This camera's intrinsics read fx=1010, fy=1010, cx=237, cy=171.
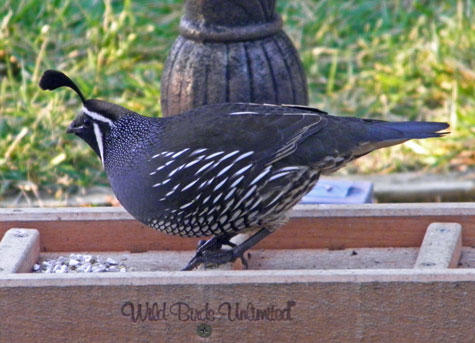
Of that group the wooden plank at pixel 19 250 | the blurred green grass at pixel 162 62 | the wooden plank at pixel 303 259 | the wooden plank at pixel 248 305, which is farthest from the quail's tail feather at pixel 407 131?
the blurred green grass at pixel 162 62

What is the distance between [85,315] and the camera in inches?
128

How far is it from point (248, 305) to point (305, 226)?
703 mm

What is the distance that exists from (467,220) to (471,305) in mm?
717

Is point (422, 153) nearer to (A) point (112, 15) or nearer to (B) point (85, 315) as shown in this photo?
(A) point (112, 15)

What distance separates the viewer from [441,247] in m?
3.57

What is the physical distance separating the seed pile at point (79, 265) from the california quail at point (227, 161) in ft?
0.90

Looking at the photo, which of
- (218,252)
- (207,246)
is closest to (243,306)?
(218,252)

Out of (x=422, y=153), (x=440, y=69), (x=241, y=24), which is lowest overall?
(x=422, y=153)

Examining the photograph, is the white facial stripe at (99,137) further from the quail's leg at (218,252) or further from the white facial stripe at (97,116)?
the quail's leg at (218,252)

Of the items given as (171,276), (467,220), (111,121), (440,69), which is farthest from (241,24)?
(440,69)

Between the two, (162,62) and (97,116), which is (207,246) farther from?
(162,62)

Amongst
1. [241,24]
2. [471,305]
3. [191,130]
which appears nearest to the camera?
[471,305]

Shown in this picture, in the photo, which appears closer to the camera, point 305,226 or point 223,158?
point 223,158

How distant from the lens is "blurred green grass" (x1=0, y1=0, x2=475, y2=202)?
19.1ft
